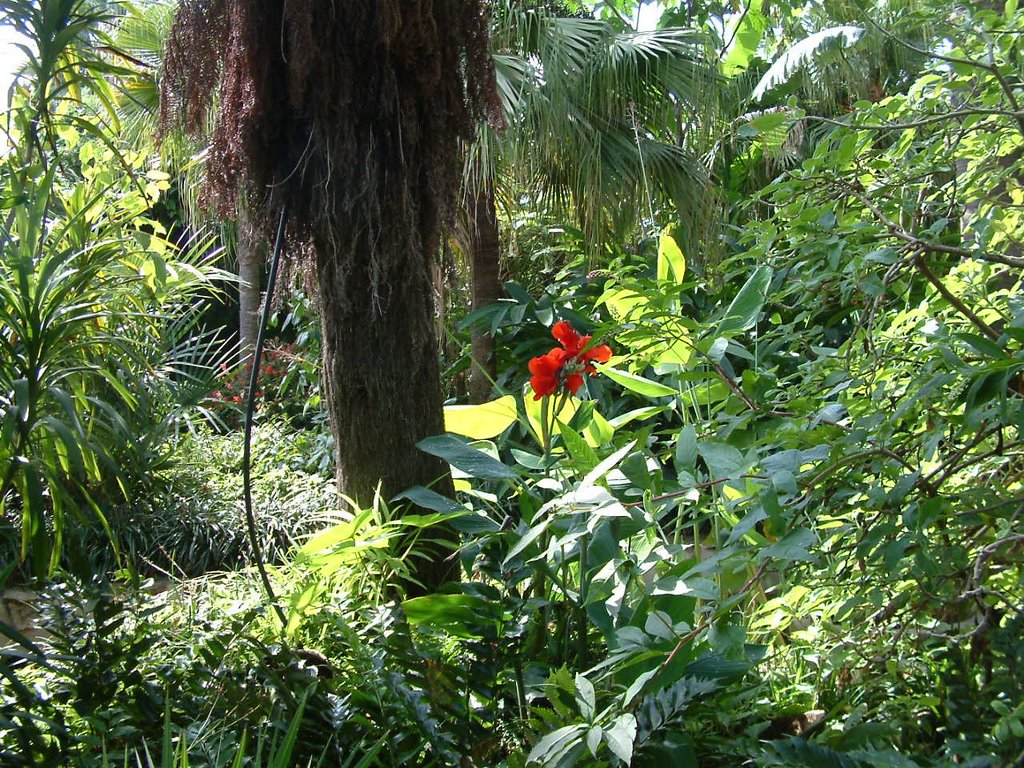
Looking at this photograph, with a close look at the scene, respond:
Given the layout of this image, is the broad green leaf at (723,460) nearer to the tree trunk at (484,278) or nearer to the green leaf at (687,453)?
the green leaf at (687,453)

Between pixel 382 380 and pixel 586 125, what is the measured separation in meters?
3.49

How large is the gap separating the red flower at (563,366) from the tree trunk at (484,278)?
3.40 m

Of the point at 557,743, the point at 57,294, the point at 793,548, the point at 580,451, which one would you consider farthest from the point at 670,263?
the point at 57,294

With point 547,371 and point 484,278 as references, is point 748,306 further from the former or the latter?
point 484,278

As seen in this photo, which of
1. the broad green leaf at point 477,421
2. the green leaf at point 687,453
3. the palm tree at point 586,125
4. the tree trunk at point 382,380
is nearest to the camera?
the green leaf at point 687,453

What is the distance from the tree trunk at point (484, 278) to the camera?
5.59 m

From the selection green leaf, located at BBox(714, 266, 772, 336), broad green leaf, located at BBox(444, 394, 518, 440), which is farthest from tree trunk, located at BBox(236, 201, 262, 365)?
green leaf, located at BBox(714, 266, 772, 336)

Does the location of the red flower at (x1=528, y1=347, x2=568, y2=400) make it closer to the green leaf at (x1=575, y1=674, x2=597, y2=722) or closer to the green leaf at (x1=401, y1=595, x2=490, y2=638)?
the green leaf at (x1=401, y1=595, x2=490, y2=638)

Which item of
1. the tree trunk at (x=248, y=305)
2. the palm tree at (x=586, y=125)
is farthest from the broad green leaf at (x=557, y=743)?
the tree trunk at (x=248, y=305)

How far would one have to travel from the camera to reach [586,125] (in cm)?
546

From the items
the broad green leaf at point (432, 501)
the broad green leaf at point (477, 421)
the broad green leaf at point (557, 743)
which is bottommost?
the broad green leaf at point (557, 743)

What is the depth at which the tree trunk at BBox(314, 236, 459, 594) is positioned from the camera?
247 centimetres

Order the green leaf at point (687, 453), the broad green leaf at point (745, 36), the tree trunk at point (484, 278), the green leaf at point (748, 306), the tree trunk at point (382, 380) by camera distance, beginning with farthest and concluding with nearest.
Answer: the broad green leaf at point (745, 36)
the tree trunk at point (484, 278)
the tree trunk at point (382, 380)
the green leaf at point (748, 306)
the green leaf at point (687, 453)

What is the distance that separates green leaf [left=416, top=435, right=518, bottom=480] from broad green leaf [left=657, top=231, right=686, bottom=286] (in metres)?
0.82
